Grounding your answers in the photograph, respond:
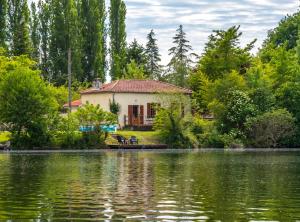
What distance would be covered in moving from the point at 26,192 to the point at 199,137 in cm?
4372

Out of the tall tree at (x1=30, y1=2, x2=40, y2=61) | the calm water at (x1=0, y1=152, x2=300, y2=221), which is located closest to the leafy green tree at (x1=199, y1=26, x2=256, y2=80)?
the tall tree at (x1=30, y1=2, x2=40, y2=61)

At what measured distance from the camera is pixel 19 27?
92500 mm

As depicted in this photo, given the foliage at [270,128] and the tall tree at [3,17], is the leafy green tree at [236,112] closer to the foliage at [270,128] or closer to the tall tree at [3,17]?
the foliage at [270,128]

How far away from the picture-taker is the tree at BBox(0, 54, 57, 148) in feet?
204

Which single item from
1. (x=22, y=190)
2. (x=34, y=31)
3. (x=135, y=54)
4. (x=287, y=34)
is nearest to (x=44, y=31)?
(x=34, y=31)

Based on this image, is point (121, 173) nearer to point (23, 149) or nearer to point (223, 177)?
point (223, 177)

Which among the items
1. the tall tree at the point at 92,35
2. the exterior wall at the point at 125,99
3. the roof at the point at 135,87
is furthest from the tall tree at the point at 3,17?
the exterior wall at the point at 125,99

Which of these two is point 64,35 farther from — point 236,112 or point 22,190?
point 22,190

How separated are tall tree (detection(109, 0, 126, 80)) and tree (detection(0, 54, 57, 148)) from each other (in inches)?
1473

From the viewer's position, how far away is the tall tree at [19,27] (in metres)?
91.8

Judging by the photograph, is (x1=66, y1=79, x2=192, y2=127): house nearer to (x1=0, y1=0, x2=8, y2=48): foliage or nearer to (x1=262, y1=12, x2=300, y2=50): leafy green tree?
(x1=0, y1=0, x2=8, y2=48): foliage

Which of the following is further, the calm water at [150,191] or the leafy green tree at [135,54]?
the leafy green tree at [135,54]

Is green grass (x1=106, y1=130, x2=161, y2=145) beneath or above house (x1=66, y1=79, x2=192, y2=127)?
beneath

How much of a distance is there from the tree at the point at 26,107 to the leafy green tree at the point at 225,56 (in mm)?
25735
